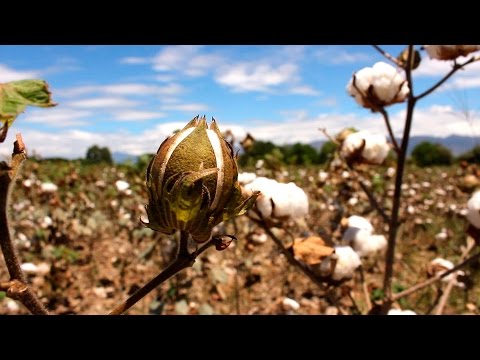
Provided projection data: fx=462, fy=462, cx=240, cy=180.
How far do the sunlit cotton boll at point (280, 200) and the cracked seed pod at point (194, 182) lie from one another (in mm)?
567

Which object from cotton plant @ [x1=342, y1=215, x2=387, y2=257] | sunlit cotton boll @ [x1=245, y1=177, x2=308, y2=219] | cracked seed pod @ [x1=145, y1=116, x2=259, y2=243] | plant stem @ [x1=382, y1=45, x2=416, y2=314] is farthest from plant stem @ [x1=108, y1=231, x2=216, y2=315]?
cotton plant @ [x1=342, y1=215, x2=387, y2=257]

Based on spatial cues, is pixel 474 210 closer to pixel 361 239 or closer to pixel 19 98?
pixel 361 239

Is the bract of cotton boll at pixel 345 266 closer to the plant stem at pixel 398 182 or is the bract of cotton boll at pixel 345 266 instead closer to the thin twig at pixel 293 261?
the thin twig at pixel 293 261

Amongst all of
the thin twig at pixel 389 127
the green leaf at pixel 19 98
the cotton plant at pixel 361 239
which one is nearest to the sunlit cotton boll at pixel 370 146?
the thin twig at pixel 389 127

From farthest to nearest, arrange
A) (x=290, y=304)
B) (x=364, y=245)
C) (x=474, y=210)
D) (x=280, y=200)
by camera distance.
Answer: (x=290, y=304)
(x=364, y=245)
(x=474, y=210)
(x=280, y=200)

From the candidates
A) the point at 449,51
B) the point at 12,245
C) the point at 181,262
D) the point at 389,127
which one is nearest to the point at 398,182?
the point at 389,127

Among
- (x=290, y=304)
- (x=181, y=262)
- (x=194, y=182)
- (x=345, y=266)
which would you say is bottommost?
(x=290, y=304)

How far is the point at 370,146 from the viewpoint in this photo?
1.47m

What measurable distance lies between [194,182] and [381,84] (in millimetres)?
961

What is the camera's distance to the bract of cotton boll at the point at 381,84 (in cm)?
133
